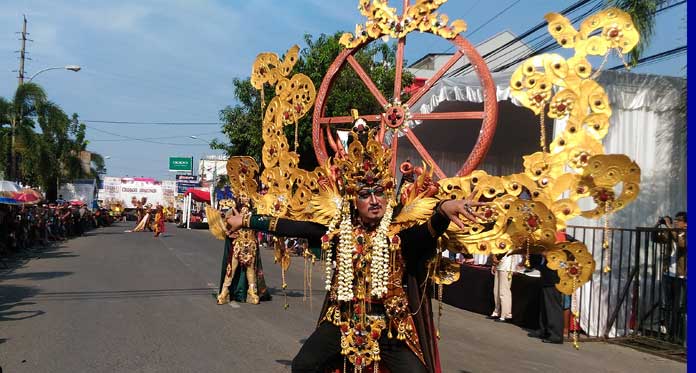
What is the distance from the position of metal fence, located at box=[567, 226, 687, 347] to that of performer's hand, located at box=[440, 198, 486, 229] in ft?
18.5

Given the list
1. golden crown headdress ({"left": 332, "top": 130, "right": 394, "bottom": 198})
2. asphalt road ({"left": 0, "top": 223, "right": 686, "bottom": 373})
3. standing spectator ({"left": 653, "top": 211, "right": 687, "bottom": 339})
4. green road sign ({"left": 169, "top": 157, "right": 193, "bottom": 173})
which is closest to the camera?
golden crown headdress ({"left": 332, "top": 130, "right": 394, "bottom": 198})

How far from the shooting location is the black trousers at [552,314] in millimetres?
8445

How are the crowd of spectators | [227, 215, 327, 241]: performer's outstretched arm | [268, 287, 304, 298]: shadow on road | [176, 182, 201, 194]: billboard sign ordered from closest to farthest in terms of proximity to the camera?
[227, 215, 327, 241]: performer's outstretched arm < [268, 287, 304, 298]: shadow on road < the crowd of spectators < [176, 182, 201, 194]: billboard sign

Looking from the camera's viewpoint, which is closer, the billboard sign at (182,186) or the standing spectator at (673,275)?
the standing spectator at (673,275)

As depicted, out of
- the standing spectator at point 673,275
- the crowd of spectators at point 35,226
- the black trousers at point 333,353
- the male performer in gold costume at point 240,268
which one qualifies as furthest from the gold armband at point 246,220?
the crowd of spectators at point 35,226

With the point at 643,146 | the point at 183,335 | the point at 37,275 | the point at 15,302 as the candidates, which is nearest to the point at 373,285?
the point at 183,335

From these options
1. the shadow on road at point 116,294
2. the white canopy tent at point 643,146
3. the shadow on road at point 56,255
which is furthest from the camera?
the shadow on road at point 56,255

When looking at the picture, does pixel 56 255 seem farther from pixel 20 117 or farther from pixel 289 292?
pixel 289 292

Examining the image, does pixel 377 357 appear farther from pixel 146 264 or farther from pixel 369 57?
pixel 146 264

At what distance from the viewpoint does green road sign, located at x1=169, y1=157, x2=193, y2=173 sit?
6606cm

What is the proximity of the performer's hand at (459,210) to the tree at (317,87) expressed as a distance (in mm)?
7712

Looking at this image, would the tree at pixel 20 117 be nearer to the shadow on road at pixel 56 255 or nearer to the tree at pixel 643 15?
the shadow on road at pixel 56 255

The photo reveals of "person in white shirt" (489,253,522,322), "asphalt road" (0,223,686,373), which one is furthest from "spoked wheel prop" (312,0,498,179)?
"person in white shirt" (489,253,522,322)

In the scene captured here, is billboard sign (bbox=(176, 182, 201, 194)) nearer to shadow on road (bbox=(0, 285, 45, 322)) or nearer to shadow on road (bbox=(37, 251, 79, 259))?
shadow on road (bbox=(37, 251, 79, 259))
